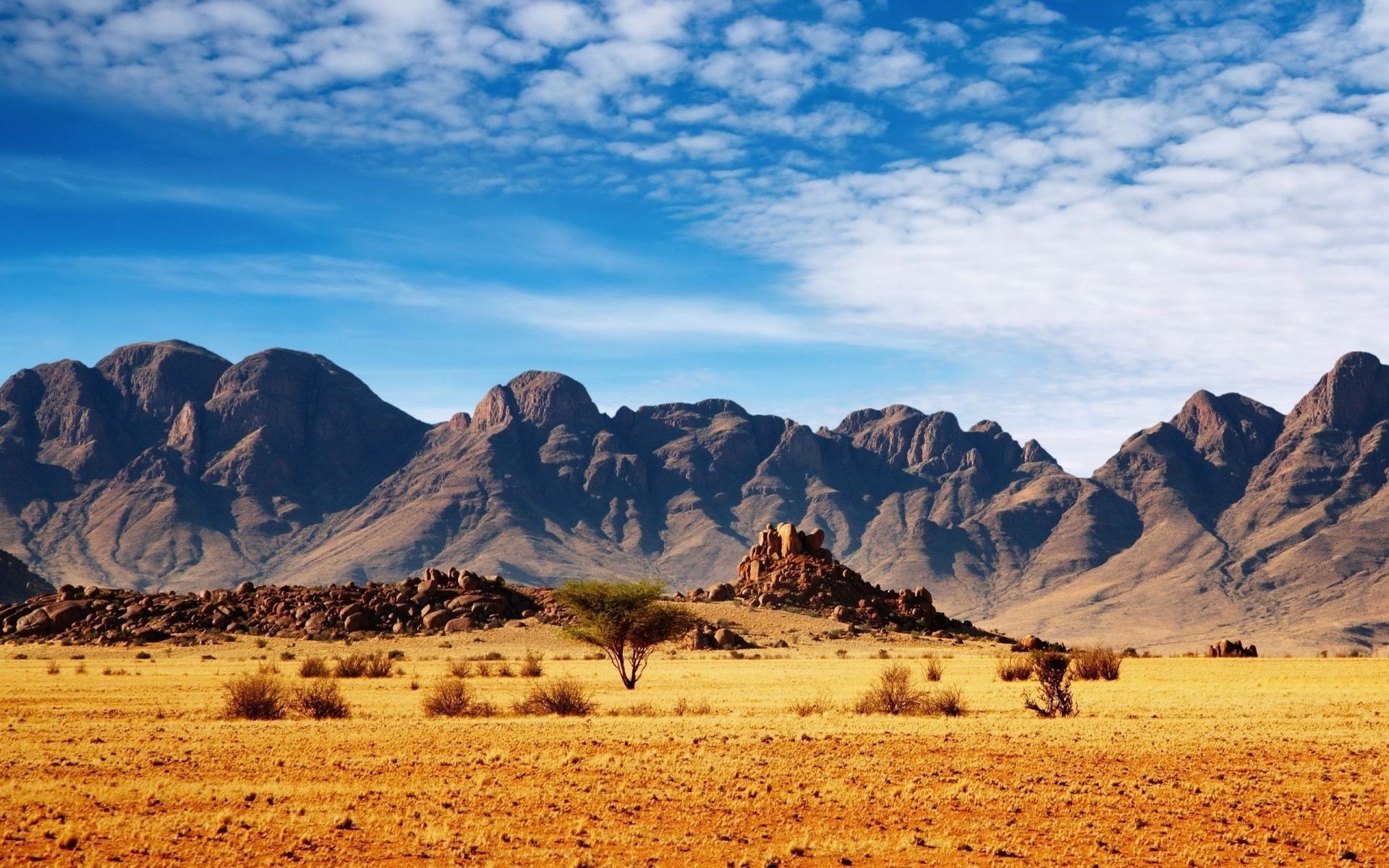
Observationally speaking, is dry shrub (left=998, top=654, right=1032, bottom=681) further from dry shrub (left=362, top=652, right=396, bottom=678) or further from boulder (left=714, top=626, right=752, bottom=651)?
boulder (left=714, top=626, right=752, bottom=651)

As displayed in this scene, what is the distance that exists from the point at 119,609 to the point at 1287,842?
8401cm

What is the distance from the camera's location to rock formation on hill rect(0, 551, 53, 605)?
12250 cm

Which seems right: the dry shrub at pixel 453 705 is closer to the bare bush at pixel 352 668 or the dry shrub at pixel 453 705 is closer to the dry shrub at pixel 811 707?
the dry shrub at pixel 811 707

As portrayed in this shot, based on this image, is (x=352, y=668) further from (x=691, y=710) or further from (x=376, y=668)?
(x=691, y=710)

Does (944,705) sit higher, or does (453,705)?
(453,705)

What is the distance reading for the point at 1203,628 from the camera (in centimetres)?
17125

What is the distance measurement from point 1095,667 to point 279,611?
57.6m

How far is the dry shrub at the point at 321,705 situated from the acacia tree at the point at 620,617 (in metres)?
15.8

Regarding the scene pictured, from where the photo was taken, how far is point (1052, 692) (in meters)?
32.9

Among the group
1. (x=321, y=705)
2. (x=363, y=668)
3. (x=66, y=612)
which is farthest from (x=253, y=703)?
(x=66, y=612)

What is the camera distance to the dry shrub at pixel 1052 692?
32281mm

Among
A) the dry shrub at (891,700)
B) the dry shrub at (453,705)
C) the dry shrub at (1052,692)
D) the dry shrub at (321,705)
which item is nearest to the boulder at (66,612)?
the dry shrub at (321,705)

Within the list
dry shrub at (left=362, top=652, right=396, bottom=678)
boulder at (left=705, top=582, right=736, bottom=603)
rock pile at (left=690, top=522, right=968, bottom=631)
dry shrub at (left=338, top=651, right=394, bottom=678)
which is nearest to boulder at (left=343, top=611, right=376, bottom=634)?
rock pile at (left=690, top=522, right=968, bottom=631)

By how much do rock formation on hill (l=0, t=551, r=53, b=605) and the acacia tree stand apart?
92713mm
